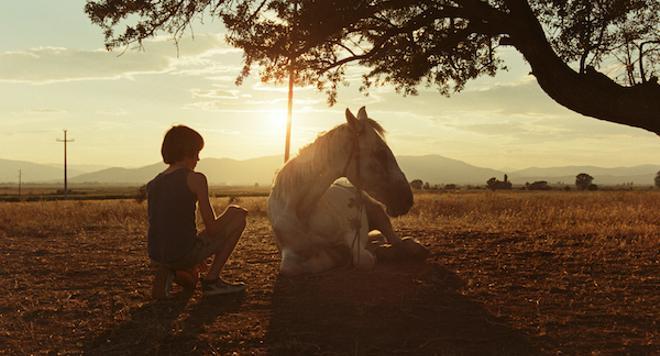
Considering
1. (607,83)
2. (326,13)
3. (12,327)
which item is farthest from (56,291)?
(607,83)

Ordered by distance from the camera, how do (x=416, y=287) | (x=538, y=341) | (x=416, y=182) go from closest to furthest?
(x=538, y=341)
(x=416, y=287)
(x=416, y=182)

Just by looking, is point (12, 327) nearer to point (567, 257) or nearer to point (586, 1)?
point (567, 257)

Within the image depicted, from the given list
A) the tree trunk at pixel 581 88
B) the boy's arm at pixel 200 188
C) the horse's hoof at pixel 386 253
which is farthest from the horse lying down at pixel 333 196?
the tree trunk at pixel 581 88

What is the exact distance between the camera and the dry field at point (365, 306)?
13.3 feet

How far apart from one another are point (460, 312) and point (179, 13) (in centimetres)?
652

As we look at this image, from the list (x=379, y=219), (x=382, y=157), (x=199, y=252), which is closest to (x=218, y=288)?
(x=199, y=252)

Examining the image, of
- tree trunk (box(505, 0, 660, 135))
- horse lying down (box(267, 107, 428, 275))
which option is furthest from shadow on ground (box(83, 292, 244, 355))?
tree trunk (box(505, 0, 660, 135))

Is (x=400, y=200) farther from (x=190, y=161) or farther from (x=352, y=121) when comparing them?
(x=190, y=161)

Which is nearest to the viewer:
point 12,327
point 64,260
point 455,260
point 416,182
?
point 12,327

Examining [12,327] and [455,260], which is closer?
[12,327]

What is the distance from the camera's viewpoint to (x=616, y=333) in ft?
14.0

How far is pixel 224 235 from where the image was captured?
5.75 meters

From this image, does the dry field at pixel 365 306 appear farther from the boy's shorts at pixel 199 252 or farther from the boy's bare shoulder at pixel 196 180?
the boy's bare shoulder at pixel 196 180

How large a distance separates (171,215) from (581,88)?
5.93m
